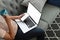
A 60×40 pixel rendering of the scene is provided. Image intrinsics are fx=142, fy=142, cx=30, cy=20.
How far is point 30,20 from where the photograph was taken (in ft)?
5.85

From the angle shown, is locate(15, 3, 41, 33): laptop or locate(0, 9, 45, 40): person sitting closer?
locate(0, 9, 45, 40): person sitting

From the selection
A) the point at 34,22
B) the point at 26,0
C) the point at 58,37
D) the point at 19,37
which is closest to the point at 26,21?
the point at 34,22

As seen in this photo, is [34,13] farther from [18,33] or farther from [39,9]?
[18,33]

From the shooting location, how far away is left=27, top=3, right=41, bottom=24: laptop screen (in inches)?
69.9

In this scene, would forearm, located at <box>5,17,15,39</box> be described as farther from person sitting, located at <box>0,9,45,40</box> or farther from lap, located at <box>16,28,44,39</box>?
lap, located at <box>16,28,44,39</box>

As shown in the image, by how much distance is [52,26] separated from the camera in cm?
231

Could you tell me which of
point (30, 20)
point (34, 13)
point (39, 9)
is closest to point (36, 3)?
point (39, 9)

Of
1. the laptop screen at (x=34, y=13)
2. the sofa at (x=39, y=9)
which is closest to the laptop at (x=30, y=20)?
the laptop screen at (x=34, y=13)

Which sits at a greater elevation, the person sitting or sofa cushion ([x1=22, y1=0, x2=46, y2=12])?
sofa cushion ([x1=22, y1=0, x2=46, y2=12])

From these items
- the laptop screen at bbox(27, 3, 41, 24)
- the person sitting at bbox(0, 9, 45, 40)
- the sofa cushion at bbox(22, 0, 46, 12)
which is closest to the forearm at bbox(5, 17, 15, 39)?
the person sitting at bbox(0, 9, 45, 40)

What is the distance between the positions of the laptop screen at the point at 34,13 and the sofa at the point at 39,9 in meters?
0.10

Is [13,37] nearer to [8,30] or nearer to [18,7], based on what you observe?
[8,30]

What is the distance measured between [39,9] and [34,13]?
158mm

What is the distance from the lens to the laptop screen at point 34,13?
1776 millimetres
